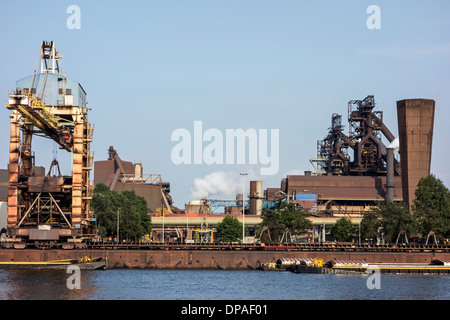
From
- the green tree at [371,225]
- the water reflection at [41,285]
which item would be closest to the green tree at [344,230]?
the green tree at [371,225]

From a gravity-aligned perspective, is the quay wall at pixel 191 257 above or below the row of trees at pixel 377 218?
below

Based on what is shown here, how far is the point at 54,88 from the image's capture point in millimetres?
103750

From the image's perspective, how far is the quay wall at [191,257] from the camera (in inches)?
3866

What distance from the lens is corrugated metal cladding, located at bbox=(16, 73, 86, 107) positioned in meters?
103

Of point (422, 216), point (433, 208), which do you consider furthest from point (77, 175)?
point (433, 208)

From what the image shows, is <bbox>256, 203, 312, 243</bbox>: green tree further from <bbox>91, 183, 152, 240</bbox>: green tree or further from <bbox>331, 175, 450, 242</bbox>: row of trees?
<bbox>91, 183, 152, 240</bbox>: green tree

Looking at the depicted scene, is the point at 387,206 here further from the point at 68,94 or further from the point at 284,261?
the point at 68,94

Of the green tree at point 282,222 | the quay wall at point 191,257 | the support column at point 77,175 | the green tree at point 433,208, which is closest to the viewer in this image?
the quay wall at point 191,257

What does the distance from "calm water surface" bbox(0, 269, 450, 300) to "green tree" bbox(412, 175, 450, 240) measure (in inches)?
1602

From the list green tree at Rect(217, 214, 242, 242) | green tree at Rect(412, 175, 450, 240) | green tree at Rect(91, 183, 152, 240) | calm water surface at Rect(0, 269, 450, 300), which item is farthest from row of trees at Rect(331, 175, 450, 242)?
green tree at Rect(91, 183, 152, 240)

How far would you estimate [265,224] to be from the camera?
140250mm

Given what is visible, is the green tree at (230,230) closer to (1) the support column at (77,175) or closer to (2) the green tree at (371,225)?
(2) the green tree at (371,225)

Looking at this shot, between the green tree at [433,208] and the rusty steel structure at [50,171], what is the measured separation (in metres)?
64.5
